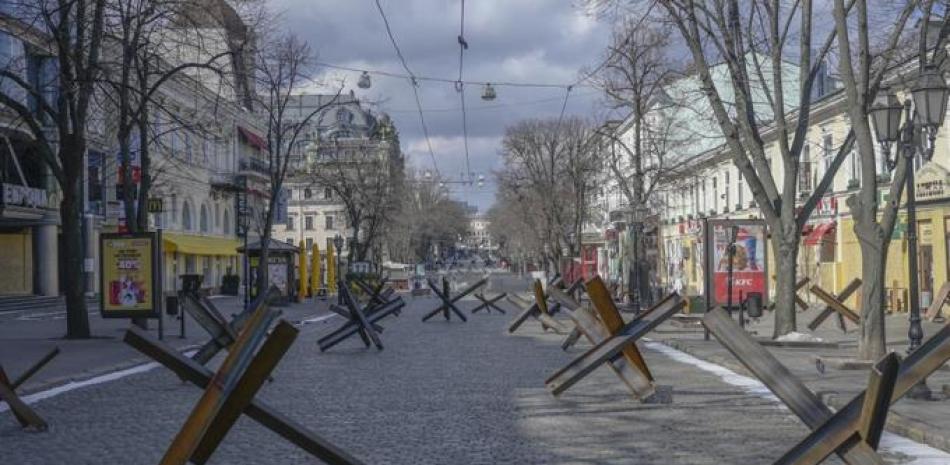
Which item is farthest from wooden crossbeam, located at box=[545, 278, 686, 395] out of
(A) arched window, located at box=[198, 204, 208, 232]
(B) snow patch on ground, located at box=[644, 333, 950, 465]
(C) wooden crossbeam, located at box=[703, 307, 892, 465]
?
(A) arched window, located at box=[198, 204, 208, 232]

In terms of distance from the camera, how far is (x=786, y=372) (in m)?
6.42

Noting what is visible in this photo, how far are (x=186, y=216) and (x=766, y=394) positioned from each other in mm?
51663

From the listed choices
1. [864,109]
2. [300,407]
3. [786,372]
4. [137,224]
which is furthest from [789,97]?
[786,372]

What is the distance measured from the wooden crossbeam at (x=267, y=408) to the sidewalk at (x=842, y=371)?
16.8 ft

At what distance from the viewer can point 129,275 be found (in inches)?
869

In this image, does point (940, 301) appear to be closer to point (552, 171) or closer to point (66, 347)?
point (66, 347)

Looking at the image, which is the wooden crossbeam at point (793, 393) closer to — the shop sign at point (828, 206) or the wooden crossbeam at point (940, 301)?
the wooden crossbeam at point (940, 301)

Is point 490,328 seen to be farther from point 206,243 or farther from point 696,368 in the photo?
point 206,243

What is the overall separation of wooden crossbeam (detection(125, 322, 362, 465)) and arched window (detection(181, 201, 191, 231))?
179ft

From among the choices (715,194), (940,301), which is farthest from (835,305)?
(715,194)

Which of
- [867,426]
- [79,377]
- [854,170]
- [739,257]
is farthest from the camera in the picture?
[854,170]

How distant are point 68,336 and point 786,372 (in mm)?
19161

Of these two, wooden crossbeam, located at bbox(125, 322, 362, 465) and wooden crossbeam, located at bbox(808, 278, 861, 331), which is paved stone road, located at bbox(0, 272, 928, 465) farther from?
wooden crossbeam, located at bbox(808, 278, 861, 331)

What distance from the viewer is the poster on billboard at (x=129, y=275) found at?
71.8ft
